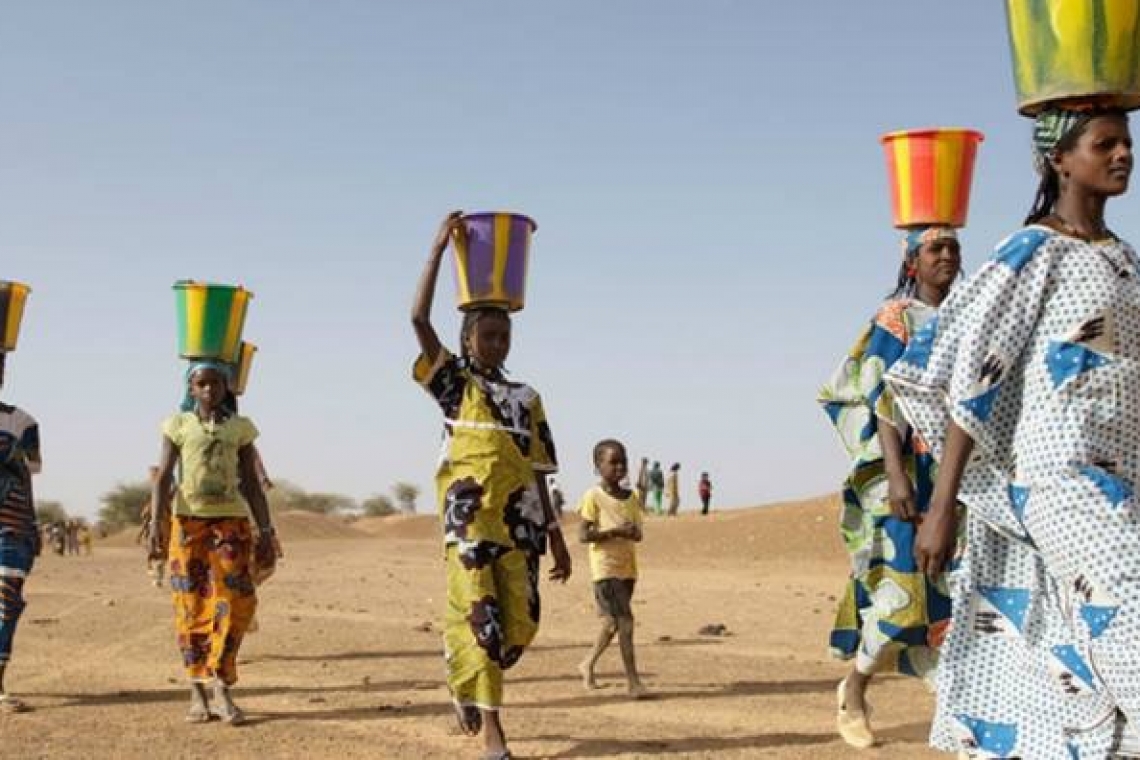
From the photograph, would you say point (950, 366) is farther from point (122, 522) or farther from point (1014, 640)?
point (122, 522)

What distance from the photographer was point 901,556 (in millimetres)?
6812

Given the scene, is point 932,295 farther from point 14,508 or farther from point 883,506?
point 14,508

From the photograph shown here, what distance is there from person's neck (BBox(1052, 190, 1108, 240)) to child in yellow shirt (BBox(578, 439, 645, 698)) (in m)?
5.28

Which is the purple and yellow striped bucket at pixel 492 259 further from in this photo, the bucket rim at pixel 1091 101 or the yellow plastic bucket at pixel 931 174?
the bucket rim at pixel 1091 101

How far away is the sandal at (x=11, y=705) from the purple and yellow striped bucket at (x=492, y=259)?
13.8 ft

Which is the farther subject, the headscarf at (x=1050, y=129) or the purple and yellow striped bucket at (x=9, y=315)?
the purple and yellow striped bucket at (x=9, y=315)

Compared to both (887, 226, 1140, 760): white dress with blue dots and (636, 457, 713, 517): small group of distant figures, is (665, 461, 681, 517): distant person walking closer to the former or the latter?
(636, 457, 713, 517): small group of distant figures

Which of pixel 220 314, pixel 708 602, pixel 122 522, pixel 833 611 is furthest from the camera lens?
pixel 122 522

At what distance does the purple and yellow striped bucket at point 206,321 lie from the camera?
28.4ft

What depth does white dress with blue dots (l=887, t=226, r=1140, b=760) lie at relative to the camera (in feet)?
12.3

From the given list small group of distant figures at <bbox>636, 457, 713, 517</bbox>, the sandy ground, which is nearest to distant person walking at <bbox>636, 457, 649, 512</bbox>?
small group of distant figures at <bbox>636, 457, 713, 517</bbox>

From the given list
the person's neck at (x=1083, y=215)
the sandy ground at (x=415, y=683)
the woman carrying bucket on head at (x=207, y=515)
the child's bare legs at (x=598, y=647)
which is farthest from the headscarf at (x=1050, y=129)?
the woman carrying bucket on head at (x=207, y=515)

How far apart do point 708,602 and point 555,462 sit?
35.3 ft

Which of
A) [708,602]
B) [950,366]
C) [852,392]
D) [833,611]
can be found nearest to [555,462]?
[852,392]
